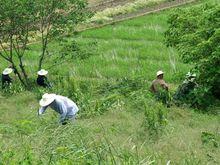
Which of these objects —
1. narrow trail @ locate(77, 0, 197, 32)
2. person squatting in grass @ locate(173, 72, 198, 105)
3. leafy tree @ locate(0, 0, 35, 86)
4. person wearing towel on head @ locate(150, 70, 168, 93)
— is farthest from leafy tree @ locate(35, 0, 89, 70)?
narrow trail @ locate(77, 0, 197, 32)

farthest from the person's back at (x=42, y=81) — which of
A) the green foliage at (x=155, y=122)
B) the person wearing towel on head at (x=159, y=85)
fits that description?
the green foliage at (x=155, y=122)

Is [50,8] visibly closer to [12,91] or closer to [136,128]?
[12,91]

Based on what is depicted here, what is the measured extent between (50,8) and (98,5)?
12.5 metres

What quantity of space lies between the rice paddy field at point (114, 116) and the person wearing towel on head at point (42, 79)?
0.95ft

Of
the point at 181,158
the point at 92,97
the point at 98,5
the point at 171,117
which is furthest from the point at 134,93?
the point at 98,5

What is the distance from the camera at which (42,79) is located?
17.3 m

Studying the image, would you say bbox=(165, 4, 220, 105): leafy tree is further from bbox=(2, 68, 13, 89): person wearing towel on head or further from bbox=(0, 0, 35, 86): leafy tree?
bbox=(2, 68, 13, 89): person wearing towel on head

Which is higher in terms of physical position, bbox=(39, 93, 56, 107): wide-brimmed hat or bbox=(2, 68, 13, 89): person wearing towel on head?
bbox=(39, 93, 56, 107): wide-brimmed hat

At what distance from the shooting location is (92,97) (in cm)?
1533

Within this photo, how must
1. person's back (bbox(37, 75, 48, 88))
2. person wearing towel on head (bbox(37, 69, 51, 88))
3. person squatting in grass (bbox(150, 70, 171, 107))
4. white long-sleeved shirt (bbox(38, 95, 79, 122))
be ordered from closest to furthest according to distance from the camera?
white long-sleeved shirt (bbox(38, 95, 79, 122)) → person squatting in grass (bbox(150, 70, 171, 107)) → person wearing towel on head (bbox(37, 69, 51, 88)) → person's back (bbox(37, 75, 48, 88))

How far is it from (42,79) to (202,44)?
5680 mm

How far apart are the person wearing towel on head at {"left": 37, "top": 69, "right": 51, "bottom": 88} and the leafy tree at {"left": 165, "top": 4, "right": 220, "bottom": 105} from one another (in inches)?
156

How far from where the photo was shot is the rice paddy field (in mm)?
6480

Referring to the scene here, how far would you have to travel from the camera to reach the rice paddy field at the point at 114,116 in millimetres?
6480
